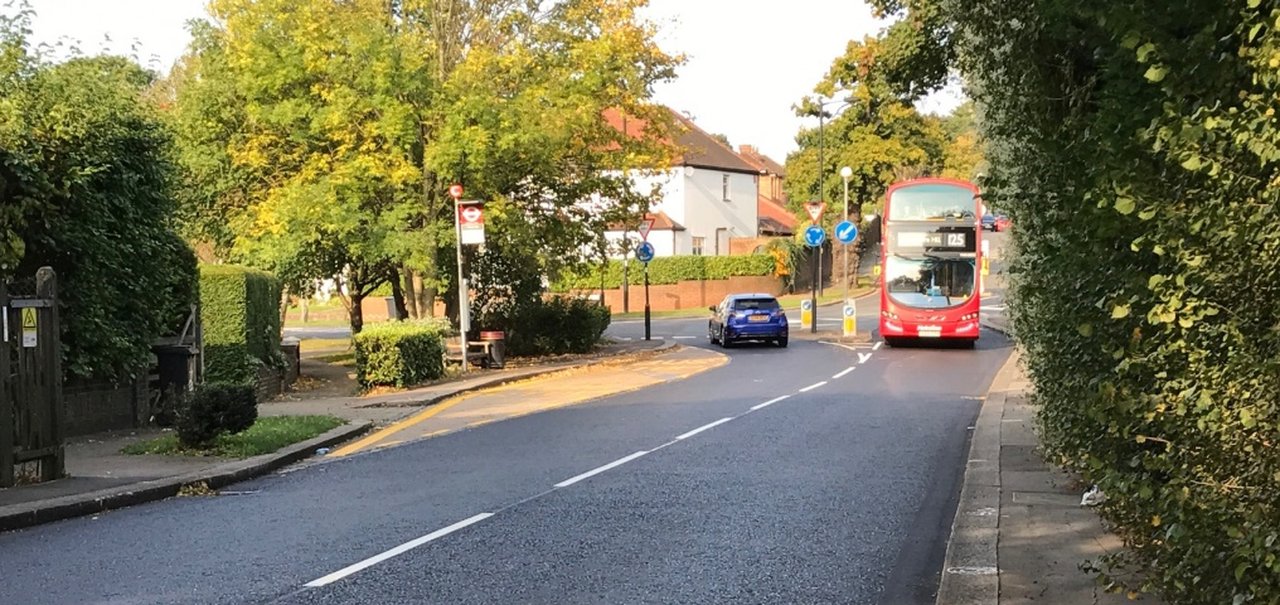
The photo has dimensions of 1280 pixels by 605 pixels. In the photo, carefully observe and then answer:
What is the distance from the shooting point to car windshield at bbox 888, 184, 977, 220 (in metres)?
28.9

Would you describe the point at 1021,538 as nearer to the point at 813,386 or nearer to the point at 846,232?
the point at 813,386

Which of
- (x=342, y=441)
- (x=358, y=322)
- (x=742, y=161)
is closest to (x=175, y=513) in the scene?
(x=342, y=441)

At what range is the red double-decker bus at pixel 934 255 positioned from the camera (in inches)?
1144

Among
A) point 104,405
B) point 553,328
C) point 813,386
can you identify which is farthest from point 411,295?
point 104,405

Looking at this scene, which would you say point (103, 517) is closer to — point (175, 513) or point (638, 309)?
point (175, 513)

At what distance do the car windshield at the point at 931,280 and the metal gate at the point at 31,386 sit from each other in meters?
22.7

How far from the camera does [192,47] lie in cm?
3180

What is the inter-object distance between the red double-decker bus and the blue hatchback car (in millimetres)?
3703

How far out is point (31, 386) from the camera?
10.5m

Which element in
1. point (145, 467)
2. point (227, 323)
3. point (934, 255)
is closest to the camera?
point (145, 467)

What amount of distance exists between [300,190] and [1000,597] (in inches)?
768

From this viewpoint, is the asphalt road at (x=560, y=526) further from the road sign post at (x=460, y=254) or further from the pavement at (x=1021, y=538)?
the road sign post at (x=460, y=254)

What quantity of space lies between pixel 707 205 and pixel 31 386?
5971 cm

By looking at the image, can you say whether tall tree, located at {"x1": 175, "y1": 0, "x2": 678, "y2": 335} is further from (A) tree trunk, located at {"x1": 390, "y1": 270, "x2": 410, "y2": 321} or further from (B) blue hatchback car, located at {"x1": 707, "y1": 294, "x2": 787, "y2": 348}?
(B) blue hatchback car, located at {"x1": 707, "y1": 294, "x2": 787, "y2": 348}
